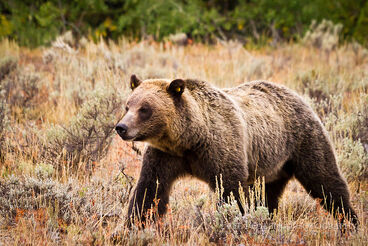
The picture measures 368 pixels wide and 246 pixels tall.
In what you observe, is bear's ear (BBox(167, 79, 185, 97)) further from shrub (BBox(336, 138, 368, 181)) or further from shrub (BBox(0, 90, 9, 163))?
shrub (BBox(336, 138, 368, 181))

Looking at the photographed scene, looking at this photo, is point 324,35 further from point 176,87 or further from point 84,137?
point 176,87

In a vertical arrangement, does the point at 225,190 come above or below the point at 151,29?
below

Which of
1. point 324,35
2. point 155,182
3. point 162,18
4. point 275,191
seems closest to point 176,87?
point 155,182

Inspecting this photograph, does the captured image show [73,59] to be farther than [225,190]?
Yes

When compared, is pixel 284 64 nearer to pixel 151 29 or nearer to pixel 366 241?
pixel 151 29

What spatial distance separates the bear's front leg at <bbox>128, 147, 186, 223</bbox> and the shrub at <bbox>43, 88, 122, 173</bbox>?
139 cm

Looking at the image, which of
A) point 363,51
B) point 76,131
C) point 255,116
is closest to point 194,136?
point 255,116

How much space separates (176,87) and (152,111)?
303 millimetres

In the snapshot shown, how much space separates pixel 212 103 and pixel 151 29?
41.6ft

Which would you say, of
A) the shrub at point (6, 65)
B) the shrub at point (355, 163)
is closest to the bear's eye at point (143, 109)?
the shrub at point (355, 163)

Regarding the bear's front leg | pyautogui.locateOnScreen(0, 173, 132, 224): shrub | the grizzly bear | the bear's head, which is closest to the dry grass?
pyautogui.locateOnScreen(0, 173, 132, 224): shrub

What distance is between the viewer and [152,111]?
374 cm

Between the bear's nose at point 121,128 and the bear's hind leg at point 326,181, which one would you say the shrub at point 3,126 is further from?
the bear's hind leg at point 326,181

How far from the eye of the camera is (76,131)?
576cm
